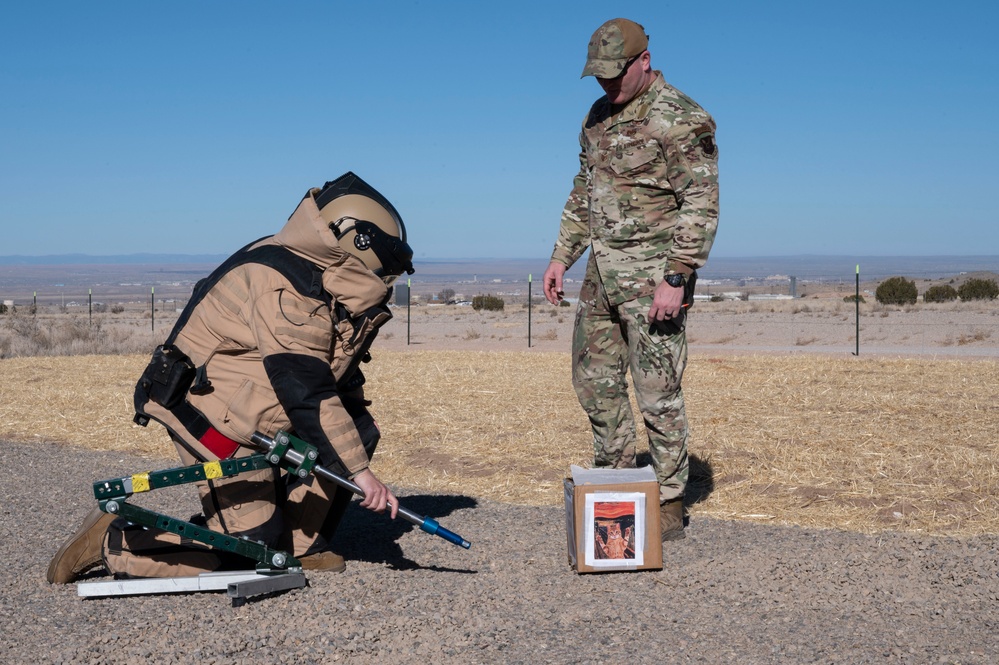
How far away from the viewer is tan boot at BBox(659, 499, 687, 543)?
5.39m

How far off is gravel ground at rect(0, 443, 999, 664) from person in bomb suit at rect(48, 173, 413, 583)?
0.29 metres

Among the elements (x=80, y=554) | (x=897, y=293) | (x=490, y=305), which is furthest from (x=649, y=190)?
(x=490, y=305)

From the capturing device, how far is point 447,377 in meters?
13.1

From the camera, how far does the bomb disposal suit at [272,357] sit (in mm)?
4234

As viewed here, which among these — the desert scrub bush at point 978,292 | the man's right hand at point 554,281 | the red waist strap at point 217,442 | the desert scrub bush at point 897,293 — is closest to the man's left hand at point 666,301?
the man's right hand at point 554,281

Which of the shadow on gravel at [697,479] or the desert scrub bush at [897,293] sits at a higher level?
the desert scrub bush at [897,293]

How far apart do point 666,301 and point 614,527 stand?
1094 millimetres

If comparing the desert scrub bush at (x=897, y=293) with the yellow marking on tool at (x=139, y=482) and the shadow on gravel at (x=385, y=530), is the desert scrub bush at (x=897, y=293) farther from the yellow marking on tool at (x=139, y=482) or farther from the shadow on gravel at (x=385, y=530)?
the yellow marking on tool at (x=139, y=482)

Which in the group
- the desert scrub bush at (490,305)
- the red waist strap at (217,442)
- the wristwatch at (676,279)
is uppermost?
the wristwatch at (676,279)

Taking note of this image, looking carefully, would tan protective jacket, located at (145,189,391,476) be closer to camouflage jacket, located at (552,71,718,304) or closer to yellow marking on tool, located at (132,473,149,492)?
yellow marking on tool, located at (132,473,149,492)

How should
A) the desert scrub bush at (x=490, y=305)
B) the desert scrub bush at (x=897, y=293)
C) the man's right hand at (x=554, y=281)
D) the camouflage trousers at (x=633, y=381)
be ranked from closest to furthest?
the camouflage trousers at (x=633, y=381) → the man's right hand at (x=554, y=281) → the desert scrub bush at (x=897, y=293) → the desert scrub bush at (x=490, y=305)

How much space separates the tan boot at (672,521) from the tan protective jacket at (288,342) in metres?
1.81

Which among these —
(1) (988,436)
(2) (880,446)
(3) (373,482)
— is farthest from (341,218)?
(1) (988,436)

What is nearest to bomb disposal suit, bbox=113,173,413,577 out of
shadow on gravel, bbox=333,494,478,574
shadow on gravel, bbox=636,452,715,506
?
shadow on gravel, bbox=333,494,478,574
